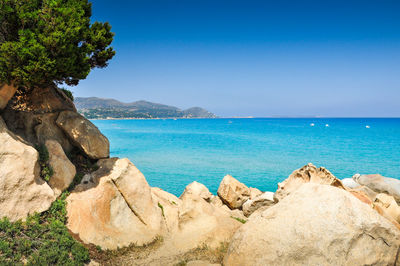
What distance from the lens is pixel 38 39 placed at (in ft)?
36.8

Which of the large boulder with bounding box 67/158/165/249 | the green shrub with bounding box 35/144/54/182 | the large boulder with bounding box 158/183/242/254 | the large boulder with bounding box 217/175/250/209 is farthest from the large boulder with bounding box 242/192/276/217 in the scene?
the green shrub with bounding box 35/144/54/182

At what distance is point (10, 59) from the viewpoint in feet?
35.7

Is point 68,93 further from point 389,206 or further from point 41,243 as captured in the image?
point 389,206

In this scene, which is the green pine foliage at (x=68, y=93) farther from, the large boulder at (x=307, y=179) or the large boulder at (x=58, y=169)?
the large boulder at (x=307, y=179)

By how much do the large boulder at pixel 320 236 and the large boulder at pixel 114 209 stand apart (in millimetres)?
6262

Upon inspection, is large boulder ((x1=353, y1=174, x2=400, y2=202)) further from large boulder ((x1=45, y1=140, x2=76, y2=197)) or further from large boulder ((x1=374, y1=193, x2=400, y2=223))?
large boulder ((x1=45, y1=140, x2=76, y2=197))

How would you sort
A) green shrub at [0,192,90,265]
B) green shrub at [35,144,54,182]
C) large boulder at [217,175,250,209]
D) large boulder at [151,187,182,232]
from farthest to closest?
large boulder at [217,175,250,209]
large boulder at [151,187,182,232]
green shrub at [35,144,54,182]
green shrub at [0,192,90,265]

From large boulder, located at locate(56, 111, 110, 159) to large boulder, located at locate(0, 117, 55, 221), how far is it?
11.2 ft

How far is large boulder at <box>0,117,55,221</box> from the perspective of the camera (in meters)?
11.2

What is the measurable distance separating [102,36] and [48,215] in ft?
32.8

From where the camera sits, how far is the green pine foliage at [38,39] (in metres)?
10.9

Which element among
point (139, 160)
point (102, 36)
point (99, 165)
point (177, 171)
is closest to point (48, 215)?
point (99, 165)

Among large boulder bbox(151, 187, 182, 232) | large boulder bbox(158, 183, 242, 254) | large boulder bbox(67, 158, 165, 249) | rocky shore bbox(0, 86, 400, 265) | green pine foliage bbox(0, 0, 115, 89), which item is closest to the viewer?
rocky shore bbox(0, 86, 400, 265)

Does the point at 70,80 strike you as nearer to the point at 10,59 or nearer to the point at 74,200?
the point at 10,59
